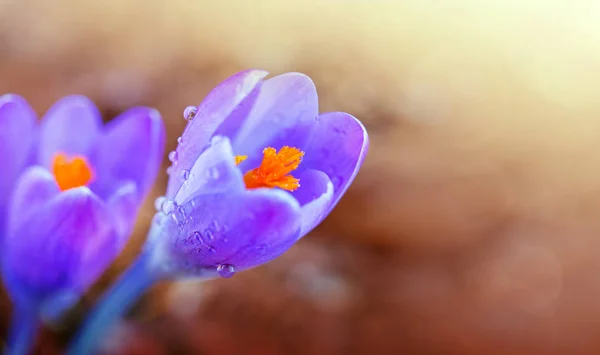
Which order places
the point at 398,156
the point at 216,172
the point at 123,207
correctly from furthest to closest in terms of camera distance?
the point at 398,156 < the point at 123,207 < the point at 216,172

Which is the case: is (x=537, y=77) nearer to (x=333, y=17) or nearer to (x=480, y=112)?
(x=480, y=112)

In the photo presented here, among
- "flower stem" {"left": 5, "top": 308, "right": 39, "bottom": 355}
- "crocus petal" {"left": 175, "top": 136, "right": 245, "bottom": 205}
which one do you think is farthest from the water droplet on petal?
"flower stem" {"left": 5, "top": 308, "right": 39, "bottom": 355}

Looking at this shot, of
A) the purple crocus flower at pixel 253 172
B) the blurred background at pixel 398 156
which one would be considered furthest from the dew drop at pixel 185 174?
the blurred background at pixel 398 156

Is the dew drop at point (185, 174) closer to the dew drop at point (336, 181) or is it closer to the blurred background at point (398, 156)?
the dew drop at point (336, 181)

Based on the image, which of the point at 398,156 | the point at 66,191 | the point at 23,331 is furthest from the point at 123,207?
the point at 398,156

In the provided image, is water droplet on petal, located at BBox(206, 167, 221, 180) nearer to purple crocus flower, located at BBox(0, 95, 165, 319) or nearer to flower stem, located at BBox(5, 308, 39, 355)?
purple crocus flower, located at BBox(0, 95, 165, 319)

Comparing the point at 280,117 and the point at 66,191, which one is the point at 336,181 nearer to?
the point at 280,117
